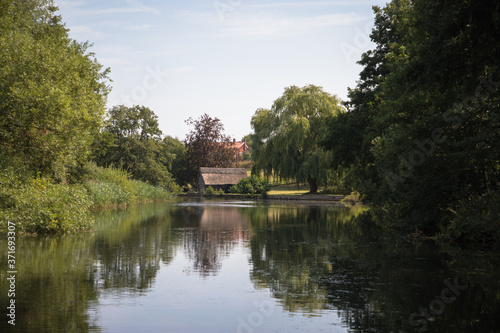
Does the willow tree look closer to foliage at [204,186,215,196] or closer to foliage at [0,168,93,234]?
foliage at [204,186,215,196]

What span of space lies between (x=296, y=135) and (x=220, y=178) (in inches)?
1066

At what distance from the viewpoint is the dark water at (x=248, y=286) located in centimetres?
→ 821

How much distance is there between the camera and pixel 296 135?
6078cm

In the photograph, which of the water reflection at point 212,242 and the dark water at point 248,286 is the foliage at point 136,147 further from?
the dark water at point 248,286

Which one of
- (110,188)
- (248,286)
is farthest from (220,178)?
(248,286)

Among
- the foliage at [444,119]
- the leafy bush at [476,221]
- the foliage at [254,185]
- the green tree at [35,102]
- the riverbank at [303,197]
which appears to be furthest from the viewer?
the foliage at [254,185]

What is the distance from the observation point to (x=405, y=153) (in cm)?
2172

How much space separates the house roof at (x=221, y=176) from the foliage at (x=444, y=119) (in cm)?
5606

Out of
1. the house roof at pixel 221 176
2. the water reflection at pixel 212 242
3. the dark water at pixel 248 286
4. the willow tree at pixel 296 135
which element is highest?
the willow tree at pixel 296 135

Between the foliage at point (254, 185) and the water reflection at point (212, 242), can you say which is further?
the foliage at point (254, 185)

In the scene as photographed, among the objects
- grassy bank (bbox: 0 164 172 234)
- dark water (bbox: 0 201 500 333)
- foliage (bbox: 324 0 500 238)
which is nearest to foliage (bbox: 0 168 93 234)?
grassy bank (bbox: 0 164 172 234)

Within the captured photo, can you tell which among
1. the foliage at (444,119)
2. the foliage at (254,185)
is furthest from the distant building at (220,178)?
the foliage at (444,119)

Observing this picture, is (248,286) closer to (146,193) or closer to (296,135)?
(146,193)

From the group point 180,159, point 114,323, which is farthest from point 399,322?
point 180,159
